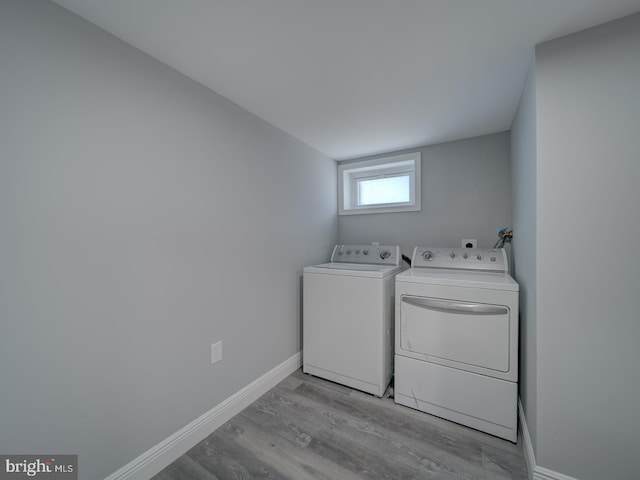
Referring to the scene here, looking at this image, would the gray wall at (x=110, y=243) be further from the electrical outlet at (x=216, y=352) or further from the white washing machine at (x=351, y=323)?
the white washing machine at (x=351, y=323)

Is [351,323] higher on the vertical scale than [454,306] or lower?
lower

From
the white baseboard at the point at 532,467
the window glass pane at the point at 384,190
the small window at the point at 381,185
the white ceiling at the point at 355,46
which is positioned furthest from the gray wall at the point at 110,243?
the white baseboard at the point at 532,467

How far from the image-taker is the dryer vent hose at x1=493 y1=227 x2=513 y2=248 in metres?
1.90

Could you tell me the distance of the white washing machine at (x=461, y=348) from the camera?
1.41 metres

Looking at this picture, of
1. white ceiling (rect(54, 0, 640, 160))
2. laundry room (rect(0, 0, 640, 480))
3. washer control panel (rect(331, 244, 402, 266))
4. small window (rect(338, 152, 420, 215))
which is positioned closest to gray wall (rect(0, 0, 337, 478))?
laundry room (rect(0, 0, 640, 480))

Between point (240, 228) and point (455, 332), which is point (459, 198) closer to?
point (455, 332)

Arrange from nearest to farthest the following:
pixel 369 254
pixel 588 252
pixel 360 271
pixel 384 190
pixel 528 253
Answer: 1. pixel 588 252
2. pixel 528 253
3. pixel 360 271
4. pixel 369 254
5. pixel 384 190

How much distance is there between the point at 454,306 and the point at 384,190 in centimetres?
152

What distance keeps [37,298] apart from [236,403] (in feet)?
3.99

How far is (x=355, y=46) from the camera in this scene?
1157 mm

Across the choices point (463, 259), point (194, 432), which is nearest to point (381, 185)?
point (463, 259)

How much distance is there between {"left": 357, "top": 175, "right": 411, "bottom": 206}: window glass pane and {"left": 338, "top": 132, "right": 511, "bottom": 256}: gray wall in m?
0.20

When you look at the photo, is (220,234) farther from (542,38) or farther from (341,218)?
(542,38)

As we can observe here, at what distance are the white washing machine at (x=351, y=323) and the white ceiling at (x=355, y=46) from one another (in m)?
1.19
